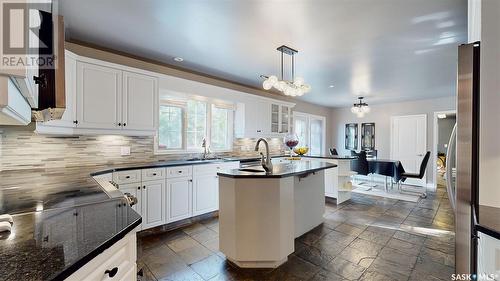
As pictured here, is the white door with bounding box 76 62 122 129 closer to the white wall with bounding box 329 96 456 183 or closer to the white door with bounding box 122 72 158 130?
the white door with bounding box 122 72 158 130

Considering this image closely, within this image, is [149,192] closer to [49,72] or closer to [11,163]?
[11,163]

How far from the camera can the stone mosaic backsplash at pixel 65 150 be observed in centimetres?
228

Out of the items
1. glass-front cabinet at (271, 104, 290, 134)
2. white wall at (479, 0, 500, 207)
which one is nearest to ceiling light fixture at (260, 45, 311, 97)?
white wall at (479, 0, 500, 207)

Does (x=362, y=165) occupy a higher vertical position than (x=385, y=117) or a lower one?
lower

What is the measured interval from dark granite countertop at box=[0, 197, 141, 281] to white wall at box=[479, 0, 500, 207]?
1.89m

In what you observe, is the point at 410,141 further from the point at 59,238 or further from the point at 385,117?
the point at 59,238

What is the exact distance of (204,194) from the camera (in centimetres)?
337

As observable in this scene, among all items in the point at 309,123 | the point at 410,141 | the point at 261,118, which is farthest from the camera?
the point at 309,123

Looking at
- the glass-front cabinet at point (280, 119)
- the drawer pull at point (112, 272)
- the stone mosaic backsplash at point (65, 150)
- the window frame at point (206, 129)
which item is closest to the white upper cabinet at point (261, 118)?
the glass-front cabinet at point (280, 119)

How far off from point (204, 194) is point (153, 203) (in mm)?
771

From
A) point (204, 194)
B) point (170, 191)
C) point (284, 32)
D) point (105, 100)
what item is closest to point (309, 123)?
point (204, 194)

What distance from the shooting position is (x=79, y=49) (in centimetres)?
274

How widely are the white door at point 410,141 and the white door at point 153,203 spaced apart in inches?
265

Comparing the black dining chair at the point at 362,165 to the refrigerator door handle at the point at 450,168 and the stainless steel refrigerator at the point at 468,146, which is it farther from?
the stainless steel refrigerator at the point at 468,146
